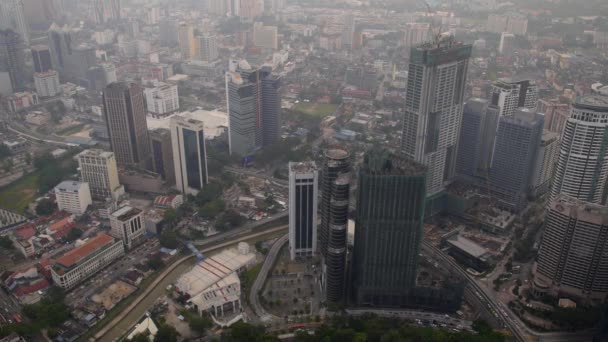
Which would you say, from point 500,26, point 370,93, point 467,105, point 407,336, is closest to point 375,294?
point 407,336

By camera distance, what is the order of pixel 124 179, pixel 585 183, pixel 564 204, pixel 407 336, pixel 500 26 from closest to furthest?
1. pixel 407 336
2. pixel 564 204
3. pixel 585 183
4. pixel 124 179
5. pixel 500 26

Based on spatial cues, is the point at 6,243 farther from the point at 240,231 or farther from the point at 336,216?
the point at 336,216

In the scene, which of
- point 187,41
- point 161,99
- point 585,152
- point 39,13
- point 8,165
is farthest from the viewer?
point 39,13

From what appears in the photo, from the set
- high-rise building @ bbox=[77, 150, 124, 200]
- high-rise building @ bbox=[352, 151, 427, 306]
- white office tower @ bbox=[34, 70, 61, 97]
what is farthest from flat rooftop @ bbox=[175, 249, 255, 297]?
white office tower @ bbox=[34, 70, 61, 97]

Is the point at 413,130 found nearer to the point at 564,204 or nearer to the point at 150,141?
the point at 564,204

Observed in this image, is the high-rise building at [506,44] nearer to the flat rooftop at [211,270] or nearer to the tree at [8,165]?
the flat rooftop at [211,270]

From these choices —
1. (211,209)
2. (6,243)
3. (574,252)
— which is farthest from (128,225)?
(574,252)
